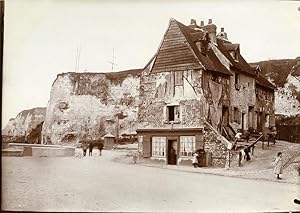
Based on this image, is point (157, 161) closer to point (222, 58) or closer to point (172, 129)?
point (172, 129)

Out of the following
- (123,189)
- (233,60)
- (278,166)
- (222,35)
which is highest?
(222,35)

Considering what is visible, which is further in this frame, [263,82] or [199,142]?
[263,82]

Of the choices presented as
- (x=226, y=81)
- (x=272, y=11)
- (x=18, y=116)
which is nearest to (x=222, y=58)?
(x=226, y=81)

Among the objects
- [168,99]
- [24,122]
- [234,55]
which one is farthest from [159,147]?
[24,122]

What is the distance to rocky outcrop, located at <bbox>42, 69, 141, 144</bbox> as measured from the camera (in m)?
2.81

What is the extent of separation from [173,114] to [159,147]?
0.22m

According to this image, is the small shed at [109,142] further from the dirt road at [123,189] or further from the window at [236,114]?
the window at [236,114]

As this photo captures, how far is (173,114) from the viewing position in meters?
2.80

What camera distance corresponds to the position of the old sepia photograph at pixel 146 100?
2.72 metres

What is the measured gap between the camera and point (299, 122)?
278 cm

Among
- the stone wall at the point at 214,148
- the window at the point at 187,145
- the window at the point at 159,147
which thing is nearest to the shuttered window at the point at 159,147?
the window at the point at 159,147

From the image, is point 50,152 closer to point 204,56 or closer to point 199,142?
point 199,142

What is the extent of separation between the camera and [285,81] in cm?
287

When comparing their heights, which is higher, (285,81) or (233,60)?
(233,60)
